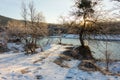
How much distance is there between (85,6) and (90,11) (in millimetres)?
812

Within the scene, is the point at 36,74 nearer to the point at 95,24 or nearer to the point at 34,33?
the point at 34,33

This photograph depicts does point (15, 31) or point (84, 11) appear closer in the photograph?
point (84, 11)

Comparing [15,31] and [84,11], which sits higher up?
[84,11]

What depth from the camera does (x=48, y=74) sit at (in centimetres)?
937

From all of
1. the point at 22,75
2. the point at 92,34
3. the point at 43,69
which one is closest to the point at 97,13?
the point at 92,34

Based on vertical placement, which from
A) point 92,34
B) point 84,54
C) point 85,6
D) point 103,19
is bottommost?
point 84,54

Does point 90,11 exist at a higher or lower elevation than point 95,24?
higher

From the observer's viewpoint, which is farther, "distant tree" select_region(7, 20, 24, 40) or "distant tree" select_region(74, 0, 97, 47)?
"distant tree" select_region(7, 20, 24, 40)

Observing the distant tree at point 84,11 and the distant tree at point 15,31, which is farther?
the distant tree at point 15,31

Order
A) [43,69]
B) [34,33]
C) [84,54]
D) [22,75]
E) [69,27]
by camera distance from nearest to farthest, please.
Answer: [22,75]
[43,69]
[34,33]
[84,54]
[69,27]

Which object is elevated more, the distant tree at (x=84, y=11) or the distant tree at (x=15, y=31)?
the distant tree at (x=84, y=11)

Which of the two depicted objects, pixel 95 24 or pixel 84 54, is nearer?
pixel 84 54

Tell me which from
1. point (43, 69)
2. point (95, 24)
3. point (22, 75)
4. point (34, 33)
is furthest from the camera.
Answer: point (95, 24)

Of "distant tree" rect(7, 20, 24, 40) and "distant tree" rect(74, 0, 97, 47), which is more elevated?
"distant tree" rect(74, 0, 97, 47)
